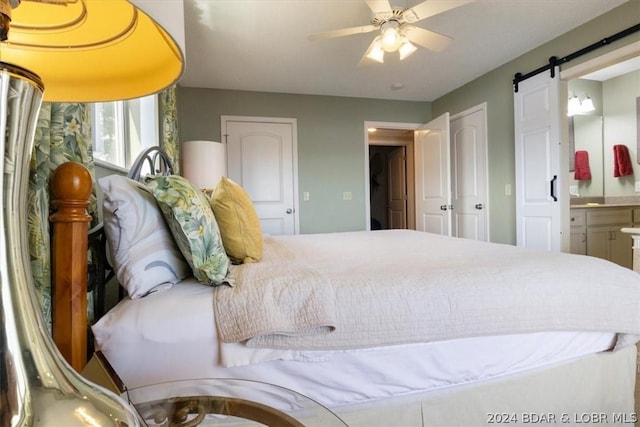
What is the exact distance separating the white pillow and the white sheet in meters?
0.05

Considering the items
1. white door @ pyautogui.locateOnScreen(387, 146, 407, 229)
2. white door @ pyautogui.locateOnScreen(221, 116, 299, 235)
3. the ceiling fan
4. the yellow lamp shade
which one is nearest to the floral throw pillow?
the yellow lamp shade

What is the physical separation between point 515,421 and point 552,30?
3076 millimetres

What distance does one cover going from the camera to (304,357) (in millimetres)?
939

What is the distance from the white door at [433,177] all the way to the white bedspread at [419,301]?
2581 mm

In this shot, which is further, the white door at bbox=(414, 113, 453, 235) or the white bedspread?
the white door at bbox=(414, 113, 453, 235)

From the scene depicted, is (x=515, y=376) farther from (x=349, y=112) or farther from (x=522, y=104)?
(x=349, y=112)

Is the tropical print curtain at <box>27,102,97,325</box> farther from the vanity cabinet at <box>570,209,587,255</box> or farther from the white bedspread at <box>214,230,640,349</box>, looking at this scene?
the vanity cabinet at <box>570,209,587,255</box>

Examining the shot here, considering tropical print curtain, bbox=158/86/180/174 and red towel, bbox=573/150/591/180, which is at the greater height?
tropical print curtain, bbox=158/86/180/174

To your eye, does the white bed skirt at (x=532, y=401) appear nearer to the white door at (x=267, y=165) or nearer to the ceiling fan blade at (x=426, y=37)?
the ceiling fan blade at (x=426, y=37)

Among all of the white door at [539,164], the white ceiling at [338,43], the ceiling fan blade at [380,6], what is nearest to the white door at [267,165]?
the white ceiling at [338,43]

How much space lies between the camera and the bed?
2.91 feet

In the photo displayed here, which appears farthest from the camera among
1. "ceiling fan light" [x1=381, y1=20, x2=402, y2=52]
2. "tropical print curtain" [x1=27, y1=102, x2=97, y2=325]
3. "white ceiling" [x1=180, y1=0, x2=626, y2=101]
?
"white ceiling" [x1=180, y1=0, x2=626, y2=101]

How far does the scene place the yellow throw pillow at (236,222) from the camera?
4.16ft

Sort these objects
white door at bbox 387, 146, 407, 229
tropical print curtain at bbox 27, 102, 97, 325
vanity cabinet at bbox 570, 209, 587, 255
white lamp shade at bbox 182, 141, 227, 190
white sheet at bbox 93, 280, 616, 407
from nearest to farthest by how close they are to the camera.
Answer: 1. tropical print curtain at bbox 27, 102, 97, 325
2. white sheet at bbox 93, 280, 616, 407
3. white lamp shade at bbox 182, 141, 227, 190
4. vanity cabinet at bbox 570, 209, 587, 255
5. white door at bbox 387, 146, 407, 229
